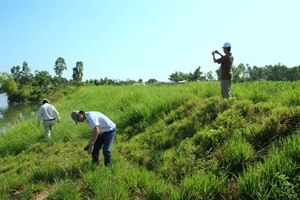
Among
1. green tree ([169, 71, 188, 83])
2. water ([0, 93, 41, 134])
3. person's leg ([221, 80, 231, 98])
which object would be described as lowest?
water ([0, 93, 41, 134])

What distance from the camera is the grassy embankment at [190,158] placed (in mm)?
4020

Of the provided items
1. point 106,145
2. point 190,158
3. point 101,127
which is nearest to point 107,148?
point 106,145

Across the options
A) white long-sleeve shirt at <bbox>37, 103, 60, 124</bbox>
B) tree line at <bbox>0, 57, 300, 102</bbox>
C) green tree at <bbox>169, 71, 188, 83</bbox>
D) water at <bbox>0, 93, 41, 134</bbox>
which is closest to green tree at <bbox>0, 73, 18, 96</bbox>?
tree line at <bbox>0, 57, 300, 102</bbox>

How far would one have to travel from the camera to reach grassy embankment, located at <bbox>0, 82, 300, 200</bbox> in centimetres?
402

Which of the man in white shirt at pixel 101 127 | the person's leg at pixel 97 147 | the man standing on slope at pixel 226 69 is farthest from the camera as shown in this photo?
the man standing on slope at pixel 226 69

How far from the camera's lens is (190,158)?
5.20 meters

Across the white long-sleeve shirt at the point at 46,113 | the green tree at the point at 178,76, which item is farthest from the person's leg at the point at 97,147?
the green tree at the point at 178,76

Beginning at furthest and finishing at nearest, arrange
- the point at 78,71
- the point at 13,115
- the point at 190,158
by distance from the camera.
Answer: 1. the point at 78,71
2. the point at 13,115
3. the point at 190,158

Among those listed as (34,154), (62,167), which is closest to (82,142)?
(34,154)

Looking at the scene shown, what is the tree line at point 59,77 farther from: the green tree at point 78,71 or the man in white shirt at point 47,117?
the man in white shirt at point 47,117

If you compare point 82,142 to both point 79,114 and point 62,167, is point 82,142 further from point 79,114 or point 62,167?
point 79,114

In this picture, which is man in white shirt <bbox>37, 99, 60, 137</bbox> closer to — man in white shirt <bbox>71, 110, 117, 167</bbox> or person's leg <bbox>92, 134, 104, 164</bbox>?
person's leg <bbox>92, 134, 104, 164</bbox>

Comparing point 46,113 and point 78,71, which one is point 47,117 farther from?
point 78,71

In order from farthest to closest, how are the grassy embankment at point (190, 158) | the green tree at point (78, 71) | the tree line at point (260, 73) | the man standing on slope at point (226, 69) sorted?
the green tree at point (78, 71) → the tree line at point (260, 73) → the man standing on slope at point (226, 69) → the grassy embankment at point (190, 158)
